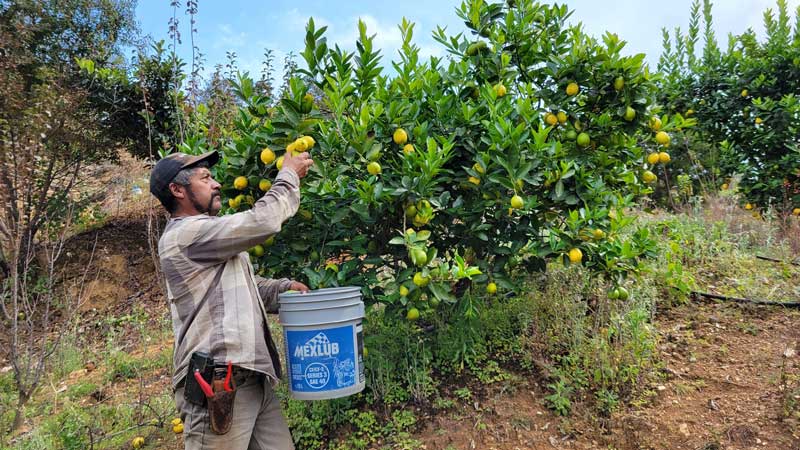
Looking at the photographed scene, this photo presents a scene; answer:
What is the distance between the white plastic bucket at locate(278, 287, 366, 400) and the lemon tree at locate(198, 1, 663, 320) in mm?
341

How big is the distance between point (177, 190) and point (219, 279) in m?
0.46

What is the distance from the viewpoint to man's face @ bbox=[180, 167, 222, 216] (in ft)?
7.45

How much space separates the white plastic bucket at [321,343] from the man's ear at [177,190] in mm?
659

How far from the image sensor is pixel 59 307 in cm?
624

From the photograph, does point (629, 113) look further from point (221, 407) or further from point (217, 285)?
point (221, 407)

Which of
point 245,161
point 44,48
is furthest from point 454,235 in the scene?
point 44,48

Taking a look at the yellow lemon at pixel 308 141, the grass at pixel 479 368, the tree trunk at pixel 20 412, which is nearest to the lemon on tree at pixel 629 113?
the grass at pixel 479 368

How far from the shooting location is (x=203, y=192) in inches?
89.9

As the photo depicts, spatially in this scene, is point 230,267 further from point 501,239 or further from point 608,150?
point 608,150

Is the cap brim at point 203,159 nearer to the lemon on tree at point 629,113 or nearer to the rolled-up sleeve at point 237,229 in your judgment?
the rolled-up sleeve at point 237,229

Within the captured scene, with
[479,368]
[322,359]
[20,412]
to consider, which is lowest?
[20,412]

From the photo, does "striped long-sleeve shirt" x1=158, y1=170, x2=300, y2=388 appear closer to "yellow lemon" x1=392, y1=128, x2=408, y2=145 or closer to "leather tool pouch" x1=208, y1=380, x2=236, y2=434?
"leather tool pouch" x1=208, y1=380, x2=236, y2=434

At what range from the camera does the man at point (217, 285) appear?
206cm

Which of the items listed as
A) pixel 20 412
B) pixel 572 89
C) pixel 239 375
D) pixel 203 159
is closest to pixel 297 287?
pixel 239 375
